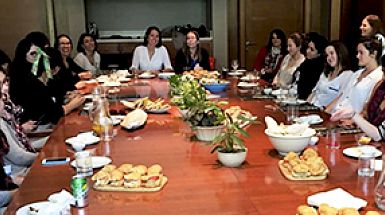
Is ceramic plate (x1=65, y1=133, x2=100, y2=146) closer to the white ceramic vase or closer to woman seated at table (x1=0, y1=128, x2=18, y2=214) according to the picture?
woman seated at table (x1=0, y1=128, x2=18, y2=214)

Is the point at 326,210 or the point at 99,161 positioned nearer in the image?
the point at 326,210

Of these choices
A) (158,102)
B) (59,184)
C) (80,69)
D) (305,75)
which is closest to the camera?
(59,184)

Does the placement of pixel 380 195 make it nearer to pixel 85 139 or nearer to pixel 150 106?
pixel 85 139

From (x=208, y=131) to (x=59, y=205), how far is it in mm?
940

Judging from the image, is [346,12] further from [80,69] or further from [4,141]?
[4,141]

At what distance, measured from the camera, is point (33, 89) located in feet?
11.0

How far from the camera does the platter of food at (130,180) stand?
64.6 inches

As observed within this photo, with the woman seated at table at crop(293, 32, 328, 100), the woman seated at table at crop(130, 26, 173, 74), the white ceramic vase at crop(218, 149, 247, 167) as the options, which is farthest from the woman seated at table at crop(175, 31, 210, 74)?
the white ceramic vase at crop(218, 149, 247, 167)

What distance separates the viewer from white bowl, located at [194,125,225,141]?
2184mm

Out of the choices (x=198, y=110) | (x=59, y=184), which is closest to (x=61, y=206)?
(x=59, y=184)

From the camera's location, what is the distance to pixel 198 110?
86.7 inches

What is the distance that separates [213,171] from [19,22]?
215 inches

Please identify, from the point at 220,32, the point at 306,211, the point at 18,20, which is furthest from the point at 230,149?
the point at 220,32

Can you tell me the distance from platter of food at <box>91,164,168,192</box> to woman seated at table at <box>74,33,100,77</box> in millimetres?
4175
